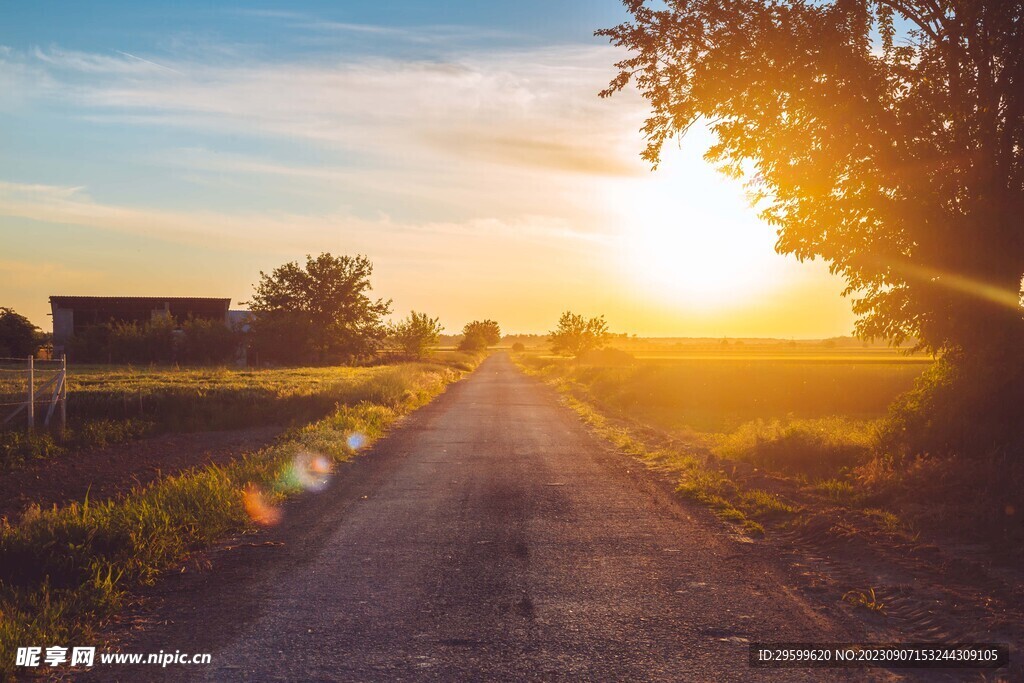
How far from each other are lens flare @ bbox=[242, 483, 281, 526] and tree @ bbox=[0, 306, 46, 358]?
176 feet

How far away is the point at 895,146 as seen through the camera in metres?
10.6

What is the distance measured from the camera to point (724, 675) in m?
4.25

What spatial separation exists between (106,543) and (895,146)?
1174 cm

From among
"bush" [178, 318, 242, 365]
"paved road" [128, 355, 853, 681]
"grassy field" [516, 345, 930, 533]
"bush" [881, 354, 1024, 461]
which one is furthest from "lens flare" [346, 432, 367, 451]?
"bush" [178, 318, 242, 365]

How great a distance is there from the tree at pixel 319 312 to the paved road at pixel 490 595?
52.0m

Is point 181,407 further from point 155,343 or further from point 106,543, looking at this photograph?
point 155,343

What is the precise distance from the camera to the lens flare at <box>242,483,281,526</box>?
8558 mm

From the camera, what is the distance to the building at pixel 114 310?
2530 inches

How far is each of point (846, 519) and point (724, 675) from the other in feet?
16.3

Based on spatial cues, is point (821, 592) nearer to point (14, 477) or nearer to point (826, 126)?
point (826, 126)

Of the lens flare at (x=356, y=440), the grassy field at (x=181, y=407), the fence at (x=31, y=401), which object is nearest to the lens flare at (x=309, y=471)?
the lens flare at (x=356, y=440)

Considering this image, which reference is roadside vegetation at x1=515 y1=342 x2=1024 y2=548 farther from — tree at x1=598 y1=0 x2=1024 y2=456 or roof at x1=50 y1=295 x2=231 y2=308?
roof at x1=50 y1=295 x2=231 y2=308

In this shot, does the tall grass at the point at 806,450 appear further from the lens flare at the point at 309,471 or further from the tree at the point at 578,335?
the tree at the point at 578,335

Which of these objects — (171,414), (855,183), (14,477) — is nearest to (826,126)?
(855,183)
